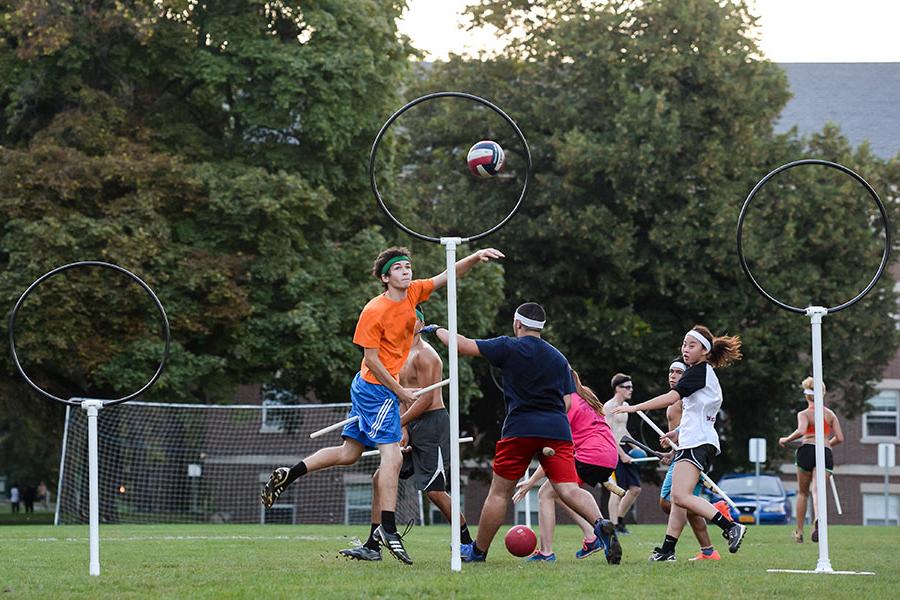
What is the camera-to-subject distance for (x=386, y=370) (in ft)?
35.3

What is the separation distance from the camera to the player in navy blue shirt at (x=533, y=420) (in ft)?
34.4

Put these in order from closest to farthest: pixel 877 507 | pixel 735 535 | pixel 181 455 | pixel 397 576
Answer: pixel 397 576 < pixel 735 535 < pixel 181 455 < pixel 877 507

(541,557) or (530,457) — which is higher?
(530,457)

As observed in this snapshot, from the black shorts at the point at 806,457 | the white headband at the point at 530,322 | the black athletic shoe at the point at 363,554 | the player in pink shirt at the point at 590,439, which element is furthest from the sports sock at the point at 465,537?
the black shorts at the point at 806,457

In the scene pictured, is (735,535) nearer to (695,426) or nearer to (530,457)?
(695,426)

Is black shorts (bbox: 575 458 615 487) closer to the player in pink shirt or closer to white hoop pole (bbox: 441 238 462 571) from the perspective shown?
the player in pink shirt

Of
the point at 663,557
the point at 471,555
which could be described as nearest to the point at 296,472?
the point at 471,555

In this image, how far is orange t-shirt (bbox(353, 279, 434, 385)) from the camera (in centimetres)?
1077

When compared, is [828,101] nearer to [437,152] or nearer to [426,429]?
[437,152]

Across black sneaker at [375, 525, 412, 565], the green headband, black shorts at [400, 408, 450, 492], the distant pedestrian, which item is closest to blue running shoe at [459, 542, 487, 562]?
black sneaker at [375, 525, 412, 565]

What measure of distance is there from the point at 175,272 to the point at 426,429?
17505 millimetres

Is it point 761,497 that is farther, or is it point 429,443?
point 761,497

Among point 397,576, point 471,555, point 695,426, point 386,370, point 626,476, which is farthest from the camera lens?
point 626,476

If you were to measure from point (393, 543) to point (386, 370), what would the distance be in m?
1.29
